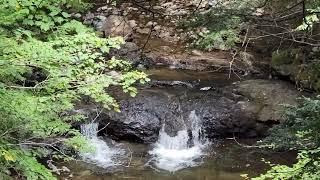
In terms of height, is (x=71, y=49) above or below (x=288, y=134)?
above

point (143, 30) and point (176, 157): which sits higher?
point (143, 30)

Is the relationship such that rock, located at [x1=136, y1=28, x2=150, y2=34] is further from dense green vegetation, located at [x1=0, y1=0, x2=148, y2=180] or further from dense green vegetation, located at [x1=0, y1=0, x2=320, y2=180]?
dense green vegetation, located at [x1=0, y1=0, x2=148, y2=180]

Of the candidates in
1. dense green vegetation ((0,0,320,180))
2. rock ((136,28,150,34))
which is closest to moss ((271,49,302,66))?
rock ((136,28,150,34))

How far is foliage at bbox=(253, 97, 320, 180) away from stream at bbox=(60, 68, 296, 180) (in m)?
2.42

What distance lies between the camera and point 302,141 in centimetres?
546

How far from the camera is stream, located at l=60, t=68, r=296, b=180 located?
28.2 ft

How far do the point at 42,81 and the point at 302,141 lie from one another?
3.10 m

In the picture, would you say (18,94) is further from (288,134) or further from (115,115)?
(115,115)

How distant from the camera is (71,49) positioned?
5156 millimetres

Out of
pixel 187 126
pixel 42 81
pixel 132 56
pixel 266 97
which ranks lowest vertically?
pixel 187 126

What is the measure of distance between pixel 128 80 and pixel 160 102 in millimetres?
5150

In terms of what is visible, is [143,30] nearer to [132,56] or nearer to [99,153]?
[132,56]

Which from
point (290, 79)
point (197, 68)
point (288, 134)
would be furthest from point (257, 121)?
point (288, 134)

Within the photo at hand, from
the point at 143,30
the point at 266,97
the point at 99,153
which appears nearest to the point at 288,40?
the point at 266,97
